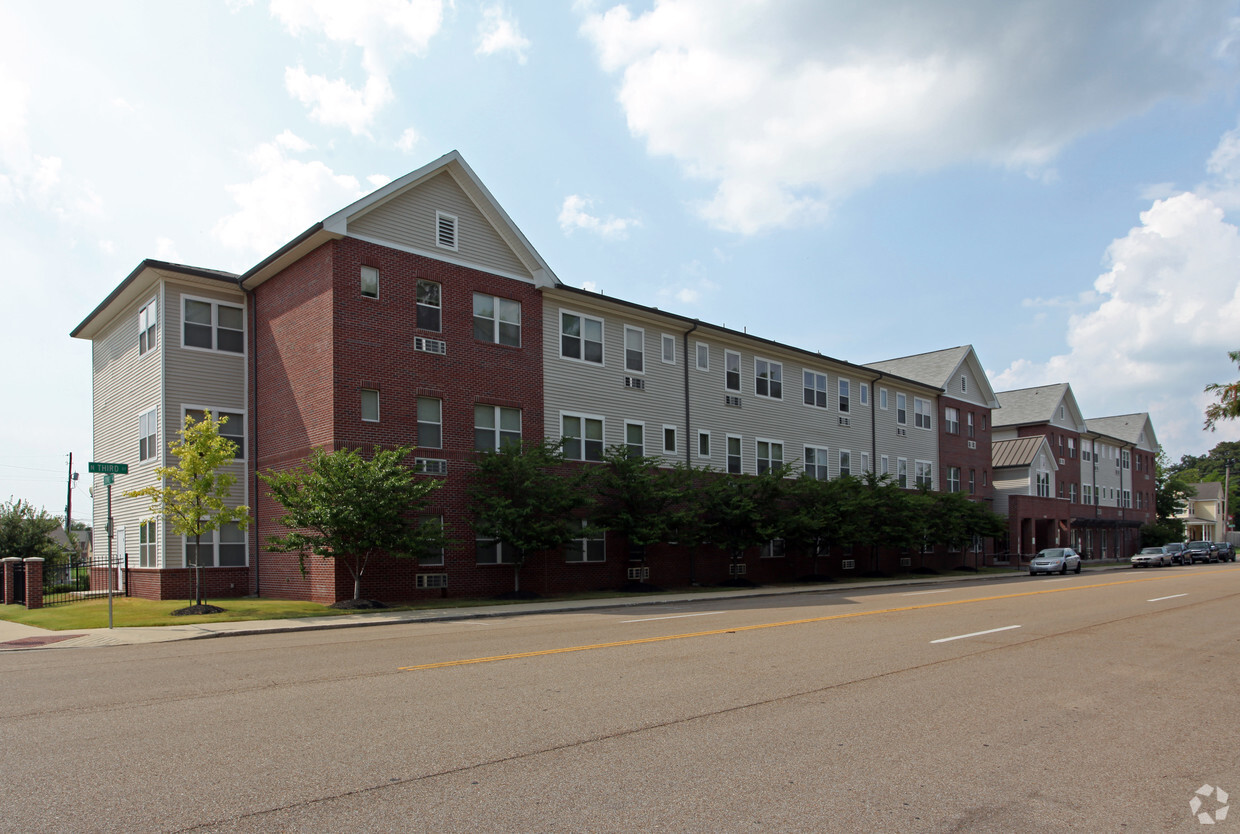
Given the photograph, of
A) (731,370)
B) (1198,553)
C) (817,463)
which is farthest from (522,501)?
(1198,553)

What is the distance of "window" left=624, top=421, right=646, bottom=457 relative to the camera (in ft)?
99.8

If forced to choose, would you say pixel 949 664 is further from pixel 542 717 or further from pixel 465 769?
pixel 465 769

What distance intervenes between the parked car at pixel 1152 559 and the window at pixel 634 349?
39.9 metres

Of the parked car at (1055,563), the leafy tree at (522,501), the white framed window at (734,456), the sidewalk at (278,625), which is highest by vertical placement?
the white framed window at (734,456)

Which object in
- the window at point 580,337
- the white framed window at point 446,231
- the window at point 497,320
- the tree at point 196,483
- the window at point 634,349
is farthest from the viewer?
the window at point 634,349

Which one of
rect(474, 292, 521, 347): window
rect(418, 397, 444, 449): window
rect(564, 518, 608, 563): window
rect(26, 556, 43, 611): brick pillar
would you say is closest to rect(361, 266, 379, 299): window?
rect(418, 397, 444, 449): window

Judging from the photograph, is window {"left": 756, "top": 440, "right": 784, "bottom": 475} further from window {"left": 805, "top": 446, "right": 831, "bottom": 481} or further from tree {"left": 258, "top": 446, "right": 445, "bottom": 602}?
tree {"left": 258, "top": 446, "right": 445, "bottom": 602}

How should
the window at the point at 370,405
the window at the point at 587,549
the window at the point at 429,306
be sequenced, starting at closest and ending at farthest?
1. the window at the point at 370,405
2. the window at the point at 429,306
3. the window at the point at 587,549

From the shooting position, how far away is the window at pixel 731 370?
3503 cm

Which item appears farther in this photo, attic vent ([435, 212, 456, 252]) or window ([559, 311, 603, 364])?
window ([559, 311, 603, 364])

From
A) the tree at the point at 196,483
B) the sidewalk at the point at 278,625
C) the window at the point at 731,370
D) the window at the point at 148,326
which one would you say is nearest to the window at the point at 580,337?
the window at the point at 731,370

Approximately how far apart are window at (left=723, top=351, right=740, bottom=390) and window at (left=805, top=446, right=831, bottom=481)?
19.6 ft

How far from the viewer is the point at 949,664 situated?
35.3 ft

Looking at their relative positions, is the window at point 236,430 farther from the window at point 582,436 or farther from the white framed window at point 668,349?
the white framed window at point 668,349
